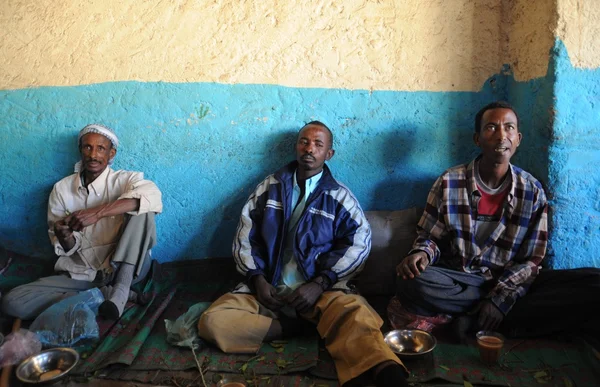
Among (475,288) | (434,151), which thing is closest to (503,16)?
(434,151)

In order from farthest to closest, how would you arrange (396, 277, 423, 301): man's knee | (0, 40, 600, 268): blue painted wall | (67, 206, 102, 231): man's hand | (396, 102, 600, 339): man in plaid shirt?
(0, 40, 600, 268): blue painted wall, (67, 206, 102, 231): man's hand, (396, 277, 423, 301): man's knee, (396, 102, 600, 339): man in plaid shirt

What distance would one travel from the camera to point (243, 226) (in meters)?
3.26

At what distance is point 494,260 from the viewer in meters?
2.95

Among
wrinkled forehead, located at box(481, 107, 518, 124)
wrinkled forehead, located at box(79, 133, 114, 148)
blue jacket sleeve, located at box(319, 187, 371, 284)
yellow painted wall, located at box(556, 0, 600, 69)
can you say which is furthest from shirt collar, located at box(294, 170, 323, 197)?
yellow painted wall, located at box(556, 0, 600, 69)

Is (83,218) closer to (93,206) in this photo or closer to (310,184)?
(93,206)

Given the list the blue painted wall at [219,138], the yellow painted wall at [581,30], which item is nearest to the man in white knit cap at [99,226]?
the blue painted wall at [219,138]

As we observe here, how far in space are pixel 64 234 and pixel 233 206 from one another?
125 centimetres

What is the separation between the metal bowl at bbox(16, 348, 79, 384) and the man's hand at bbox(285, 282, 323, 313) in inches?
50.6

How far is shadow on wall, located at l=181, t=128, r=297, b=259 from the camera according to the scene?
11.8 feet

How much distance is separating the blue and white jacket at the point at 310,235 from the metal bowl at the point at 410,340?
0.47 meters

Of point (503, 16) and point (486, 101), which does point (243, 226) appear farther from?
point (503, 16)

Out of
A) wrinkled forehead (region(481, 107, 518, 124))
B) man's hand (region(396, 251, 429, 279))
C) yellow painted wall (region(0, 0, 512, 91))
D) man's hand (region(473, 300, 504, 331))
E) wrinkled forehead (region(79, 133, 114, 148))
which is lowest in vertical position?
man's hand (region(473, 300, 504, 331))

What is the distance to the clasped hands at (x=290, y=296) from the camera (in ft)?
9.25

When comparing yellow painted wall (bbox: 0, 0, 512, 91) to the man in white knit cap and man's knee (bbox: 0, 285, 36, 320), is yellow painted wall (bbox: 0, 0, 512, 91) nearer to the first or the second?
the man in white knit cap
